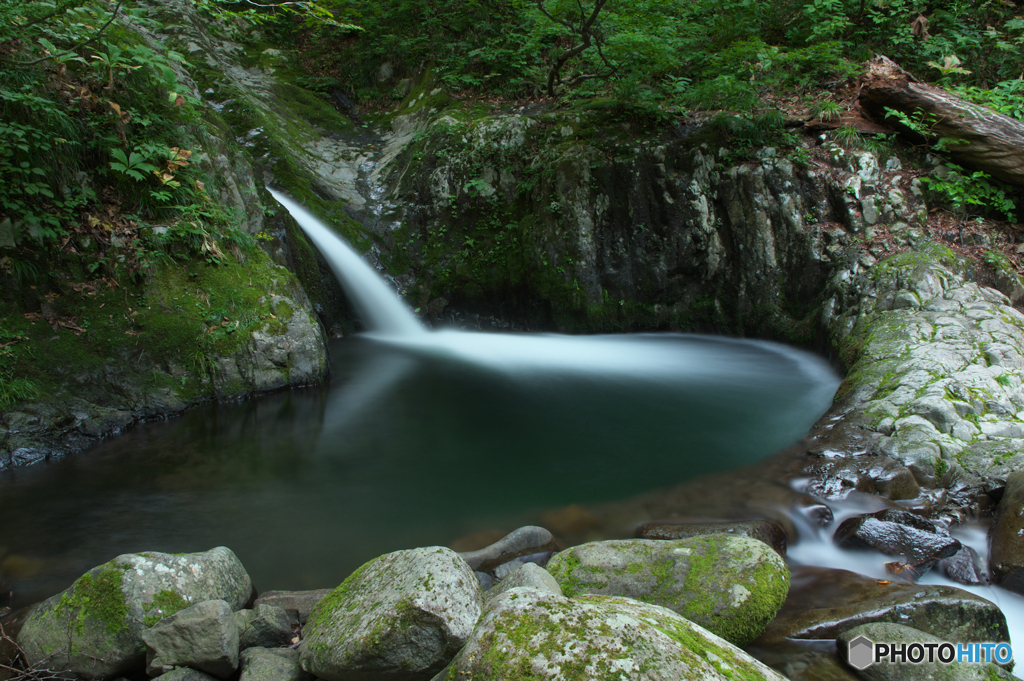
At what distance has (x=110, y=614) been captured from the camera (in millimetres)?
2498

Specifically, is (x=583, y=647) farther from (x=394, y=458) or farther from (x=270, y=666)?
(x=394, y=458)

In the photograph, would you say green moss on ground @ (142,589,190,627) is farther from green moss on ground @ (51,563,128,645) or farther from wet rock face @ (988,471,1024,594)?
wet rock face @ (988,471,1024,594)

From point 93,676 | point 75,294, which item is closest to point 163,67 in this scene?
point 75,294

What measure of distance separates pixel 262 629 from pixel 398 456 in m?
2.58

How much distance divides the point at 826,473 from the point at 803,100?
723 centimetres

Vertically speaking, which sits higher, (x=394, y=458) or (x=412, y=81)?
(x=412, y=81)

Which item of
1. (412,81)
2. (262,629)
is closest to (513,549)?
(262,629)

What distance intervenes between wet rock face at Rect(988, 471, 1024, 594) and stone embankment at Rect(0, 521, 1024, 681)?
551 millimetres

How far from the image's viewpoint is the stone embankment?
164cm

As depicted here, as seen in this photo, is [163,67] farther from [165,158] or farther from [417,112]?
[417,112]

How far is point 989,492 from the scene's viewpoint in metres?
3.66

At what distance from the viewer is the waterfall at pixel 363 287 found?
31.4 feet

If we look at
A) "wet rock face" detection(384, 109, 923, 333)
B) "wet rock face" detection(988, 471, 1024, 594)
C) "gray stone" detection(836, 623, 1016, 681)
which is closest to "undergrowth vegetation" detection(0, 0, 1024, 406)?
"wet rock face" detection(384, 109, 923, 333)

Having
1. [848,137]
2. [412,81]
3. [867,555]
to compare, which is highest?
[412,81]
